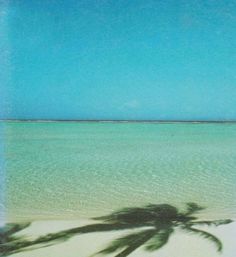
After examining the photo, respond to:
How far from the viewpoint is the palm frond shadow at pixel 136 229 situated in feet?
7.48

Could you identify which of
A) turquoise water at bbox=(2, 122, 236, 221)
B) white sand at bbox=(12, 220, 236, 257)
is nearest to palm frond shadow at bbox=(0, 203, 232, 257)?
white sand at bbox=(12, 220, 236, 257)

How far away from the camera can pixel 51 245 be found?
7.50 ft

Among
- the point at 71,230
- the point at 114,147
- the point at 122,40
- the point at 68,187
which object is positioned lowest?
the point at 71,230

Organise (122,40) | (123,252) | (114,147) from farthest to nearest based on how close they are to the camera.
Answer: (114,147)
(122,40)
(123,252)

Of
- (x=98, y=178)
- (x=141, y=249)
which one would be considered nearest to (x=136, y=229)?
(x=141, y=249)

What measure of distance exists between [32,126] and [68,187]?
69 centimetres

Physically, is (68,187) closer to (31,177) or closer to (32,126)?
(31,177)

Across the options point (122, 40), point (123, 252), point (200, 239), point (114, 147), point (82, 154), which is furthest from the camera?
point (114, 147)

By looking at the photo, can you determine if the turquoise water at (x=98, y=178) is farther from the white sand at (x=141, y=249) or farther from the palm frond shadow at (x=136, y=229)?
the white sand at (x=141, y=249)

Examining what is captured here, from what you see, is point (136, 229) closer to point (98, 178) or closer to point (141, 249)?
point (141, 249)

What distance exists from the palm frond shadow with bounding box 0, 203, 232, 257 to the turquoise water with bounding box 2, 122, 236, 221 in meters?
0.15

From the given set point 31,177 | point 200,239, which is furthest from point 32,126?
point 200,239

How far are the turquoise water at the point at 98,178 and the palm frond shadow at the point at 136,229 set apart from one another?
155mm

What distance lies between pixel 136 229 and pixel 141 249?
25 centimetres
